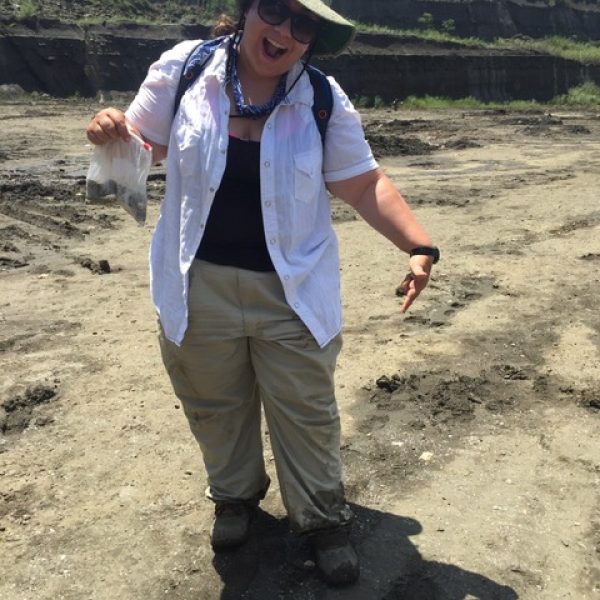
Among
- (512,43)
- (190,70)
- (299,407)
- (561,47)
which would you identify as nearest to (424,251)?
(299,407)

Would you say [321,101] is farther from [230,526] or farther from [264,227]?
[230,526]

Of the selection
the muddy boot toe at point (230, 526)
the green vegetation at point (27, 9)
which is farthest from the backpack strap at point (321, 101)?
the green vegetation at point (27, 9)

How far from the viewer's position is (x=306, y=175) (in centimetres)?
241

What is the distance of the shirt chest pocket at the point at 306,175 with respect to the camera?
94.3 inches

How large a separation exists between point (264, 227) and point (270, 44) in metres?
0.56

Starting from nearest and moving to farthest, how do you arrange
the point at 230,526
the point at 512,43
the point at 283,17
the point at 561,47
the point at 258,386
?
the point at 283,17 < the point at 258,386 < the point at 230,526 < the point at 512,43 < the point at 561,47

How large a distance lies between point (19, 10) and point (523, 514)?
90.7 ft

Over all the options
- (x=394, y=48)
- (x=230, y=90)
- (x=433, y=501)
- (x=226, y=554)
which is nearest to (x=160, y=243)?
(x=230, y=90)

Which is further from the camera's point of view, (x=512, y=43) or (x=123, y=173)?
(x=512, y=43)

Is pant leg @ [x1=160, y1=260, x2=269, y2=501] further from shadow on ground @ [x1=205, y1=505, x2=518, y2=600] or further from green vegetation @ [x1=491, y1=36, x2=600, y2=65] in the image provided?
green vegetation @ [x1=491, y1=36, x2=600, y2=65]

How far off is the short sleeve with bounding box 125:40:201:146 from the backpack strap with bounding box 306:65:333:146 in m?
0.42

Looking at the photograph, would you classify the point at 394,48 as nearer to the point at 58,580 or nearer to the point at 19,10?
the point at 19,10

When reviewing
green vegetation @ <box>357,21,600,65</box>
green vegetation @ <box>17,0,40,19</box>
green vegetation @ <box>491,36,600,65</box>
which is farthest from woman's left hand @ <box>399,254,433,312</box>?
green vegetation @ <box>491,36,600,65</box>

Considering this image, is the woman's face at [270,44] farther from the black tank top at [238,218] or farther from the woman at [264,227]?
the black tank top at [238,218]
